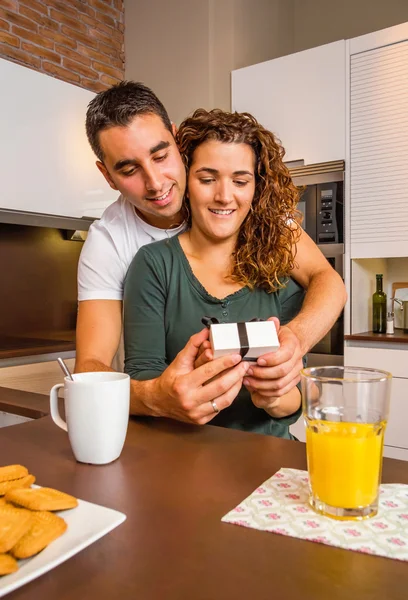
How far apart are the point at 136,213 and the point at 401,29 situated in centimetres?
175

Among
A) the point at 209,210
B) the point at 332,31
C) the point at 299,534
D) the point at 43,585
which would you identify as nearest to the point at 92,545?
the point at 43,585

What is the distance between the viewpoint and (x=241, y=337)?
0.71 meters

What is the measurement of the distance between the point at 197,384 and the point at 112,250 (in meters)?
Result: 0.66

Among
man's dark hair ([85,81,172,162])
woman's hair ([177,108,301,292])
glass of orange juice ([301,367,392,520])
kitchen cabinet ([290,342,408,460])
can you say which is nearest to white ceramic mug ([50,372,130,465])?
glass of orange juice ([301,367,392,520])

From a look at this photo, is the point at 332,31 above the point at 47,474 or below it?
above

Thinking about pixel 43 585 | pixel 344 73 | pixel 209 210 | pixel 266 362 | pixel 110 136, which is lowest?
pixel 43 585

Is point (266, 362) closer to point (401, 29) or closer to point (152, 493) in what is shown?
point (152, 493)

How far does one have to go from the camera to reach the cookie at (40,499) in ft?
1.70

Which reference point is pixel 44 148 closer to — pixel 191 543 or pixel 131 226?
pixel 131 226

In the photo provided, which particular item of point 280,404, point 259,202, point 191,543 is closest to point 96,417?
point 191,543

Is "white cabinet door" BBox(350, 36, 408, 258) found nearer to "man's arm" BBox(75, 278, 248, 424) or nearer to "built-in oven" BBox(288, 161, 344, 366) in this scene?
"built-in oven" BBox(288, 161, 344, 366)

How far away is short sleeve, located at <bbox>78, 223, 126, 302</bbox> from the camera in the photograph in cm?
128

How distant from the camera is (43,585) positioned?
43cm

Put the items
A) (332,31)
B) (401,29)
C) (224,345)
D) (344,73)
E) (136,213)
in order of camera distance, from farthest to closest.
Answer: (332,31) → (344,73) → (401,29) → (136,213) → (224,345)
